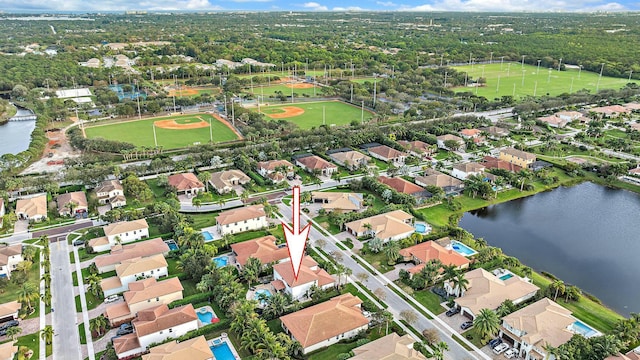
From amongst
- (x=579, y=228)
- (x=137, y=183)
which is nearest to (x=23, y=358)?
(x=137, y=183)

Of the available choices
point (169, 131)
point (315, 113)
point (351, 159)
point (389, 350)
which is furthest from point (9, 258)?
point (315, 113)

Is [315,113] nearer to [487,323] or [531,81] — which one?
[531,81]

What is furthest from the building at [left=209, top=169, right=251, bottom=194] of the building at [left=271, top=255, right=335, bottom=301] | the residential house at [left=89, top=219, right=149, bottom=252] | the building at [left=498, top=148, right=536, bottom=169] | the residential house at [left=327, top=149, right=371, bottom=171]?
the building at [left=498, top=148, right=536, bottom=169]

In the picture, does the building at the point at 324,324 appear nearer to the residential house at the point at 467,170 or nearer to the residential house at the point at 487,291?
the residential house at the point at 487,291

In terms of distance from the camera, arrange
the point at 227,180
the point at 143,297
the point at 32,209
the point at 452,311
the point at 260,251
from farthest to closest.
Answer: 1. the point at 227,180
2. the point at 32,209
3. the point at 260,251
4. the point at 452,311
5. the point at 143,297

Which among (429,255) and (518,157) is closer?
(429,255)

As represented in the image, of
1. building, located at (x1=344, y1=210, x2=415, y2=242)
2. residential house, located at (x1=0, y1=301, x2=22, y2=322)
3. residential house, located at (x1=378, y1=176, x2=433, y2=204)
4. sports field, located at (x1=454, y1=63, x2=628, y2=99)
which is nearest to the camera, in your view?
residential house, located at (x1=0, y1=301, x2=22, y2=322)

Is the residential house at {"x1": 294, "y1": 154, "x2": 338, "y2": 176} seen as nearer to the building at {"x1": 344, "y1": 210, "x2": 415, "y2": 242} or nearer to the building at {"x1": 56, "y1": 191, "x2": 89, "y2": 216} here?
the building at {"x1": 344, "y1": 210, "x2": 415, "y2": 242}
